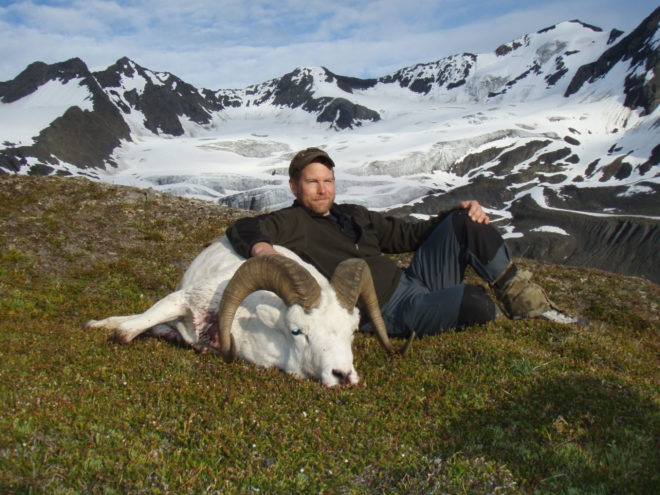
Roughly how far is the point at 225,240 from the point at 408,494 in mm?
5794

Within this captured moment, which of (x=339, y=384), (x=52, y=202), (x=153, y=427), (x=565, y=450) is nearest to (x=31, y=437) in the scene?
(x=153, y=427)

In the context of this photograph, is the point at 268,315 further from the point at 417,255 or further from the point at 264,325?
the point at 417,255

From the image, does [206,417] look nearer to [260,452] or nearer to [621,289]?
[260,452]

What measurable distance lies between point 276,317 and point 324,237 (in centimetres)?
194

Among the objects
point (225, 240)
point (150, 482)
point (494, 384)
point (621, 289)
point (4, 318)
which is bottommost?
point (621, 289)

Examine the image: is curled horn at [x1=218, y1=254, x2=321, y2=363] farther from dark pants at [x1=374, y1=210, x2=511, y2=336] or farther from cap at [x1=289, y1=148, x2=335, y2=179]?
cap at [x1=289, y1=148, x2=335, y2=179]

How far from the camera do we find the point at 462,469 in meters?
3.99

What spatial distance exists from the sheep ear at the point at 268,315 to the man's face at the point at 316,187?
2187 millimetres

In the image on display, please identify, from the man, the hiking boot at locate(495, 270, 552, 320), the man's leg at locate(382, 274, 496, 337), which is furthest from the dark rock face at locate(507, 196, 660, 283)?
the man's leg at locate(382, 274, 496, 337)

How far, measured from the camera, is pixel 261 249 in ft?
23.2

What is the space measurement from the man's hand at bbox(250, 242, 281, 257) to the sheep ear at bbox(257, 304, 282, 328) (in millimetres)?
736

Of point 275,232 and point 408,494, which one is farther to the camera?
point 275,232

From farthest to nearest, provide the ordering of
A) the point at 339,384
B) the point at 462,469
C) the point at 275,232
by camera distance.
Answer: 1. the point at 275,232
2. the point at 339,384
3. the point at 462,469

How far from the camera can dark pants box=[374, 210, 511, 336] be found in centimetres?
784
